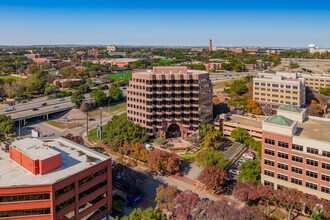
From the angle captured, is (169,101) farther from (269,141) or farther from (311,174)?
(311,174)

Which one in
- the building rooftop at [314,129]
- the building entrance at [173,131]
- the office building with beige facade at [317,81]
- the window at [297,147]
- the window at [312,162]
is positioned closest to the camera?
the window at [312,162]

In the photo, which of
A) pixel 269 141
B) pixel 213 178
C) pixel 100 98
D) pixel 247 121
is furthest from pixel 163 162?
pixel 100 98

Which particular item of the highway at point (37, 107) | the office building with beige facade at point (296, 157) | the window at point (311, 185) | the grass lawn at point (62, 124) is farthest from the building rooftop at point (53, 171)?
the highway at point (37, 107)

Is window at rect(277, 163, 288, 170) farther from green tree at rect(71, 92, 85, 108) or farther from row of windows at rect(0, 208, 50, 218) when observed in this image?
green tree at rect(71, 92, 85, 108)

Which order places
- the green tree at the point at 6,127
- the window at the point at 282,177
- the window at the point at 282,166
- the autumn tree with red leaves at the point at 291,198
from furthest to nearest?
the green tree at the point at 6,127, the window at the point at 282,177, the window at the point at 282,166, the autumn tree with red leaves at the point at 291,198

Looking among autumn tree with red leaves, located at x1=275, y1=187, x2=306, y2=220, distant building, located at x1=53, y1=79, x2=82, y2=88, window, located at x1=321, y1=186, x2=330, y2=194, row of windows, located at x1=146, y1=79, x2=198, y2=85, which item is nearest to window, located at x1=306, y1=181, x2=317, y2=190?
window, located at x1=321, y1=186, x2=330, y2=194

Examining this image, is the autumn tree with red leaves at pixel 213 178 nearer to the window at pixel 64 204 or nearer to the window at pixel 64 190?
the window at pixel 64 204
